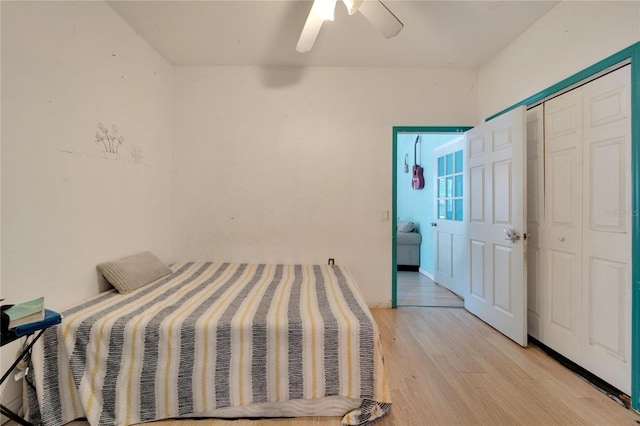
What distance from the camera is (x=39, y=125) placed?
1522mm

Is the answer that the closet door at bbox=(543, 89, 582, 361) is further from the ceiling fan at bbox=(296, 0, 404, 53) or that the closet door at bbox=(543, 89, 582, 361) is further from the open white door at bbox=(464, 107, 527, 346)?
the ceiling fan at bbox=(296, 0, 404, 53)

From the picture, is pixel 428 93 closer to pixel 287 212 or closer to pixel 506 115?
pixel 506 115

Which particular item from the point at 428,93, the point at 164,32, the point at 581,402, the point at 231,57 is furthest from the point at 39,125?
the point at 581,402

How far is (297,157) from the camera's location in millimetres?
2977

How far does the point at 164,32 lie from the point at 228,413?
301 cm

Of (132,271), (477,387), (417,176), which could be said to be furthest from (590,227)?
(132,271)

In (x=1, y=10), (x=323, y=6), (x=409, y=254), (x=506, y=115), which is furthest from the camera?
(x=409, y=254)

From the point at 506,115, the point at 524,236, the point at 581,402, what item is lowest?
the point at 581,402

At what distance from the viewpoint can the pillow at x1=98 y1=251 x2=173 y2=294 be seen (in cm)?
191

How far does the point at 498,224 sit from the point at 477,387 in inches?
55.0

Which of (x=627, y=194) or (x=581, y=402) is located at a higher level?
(x=627, y=194)

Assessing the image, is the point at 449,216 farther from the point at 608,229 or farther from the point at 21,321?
the point at 21,321

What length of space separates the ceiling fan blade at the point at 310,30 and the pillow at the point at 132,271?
218 cm

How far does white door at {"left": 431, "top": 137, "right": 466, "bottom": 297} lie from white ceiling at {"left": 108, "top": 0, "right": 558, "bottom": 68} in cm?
115
